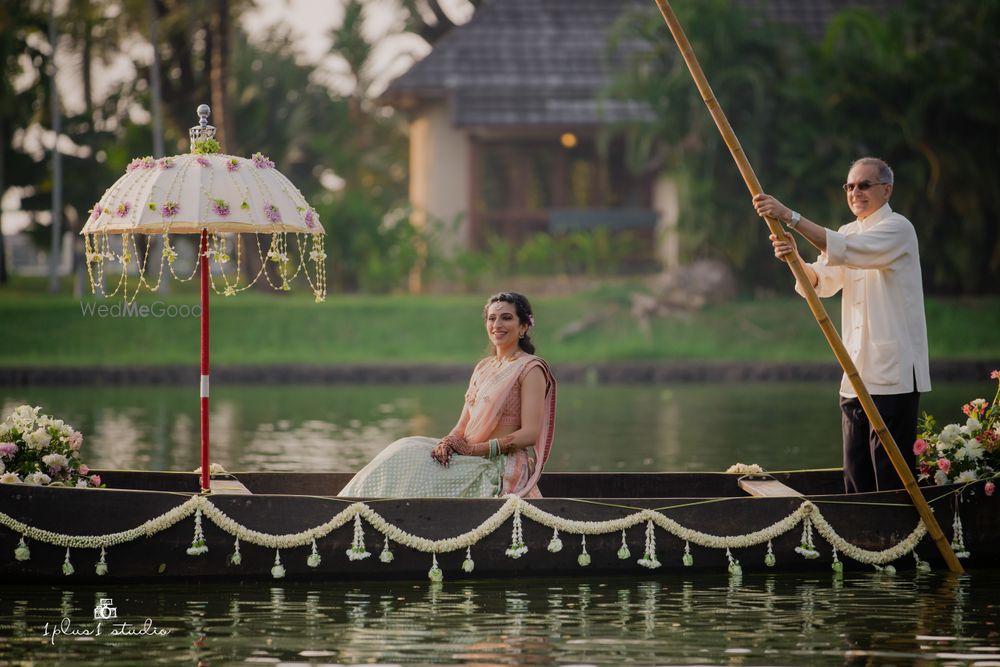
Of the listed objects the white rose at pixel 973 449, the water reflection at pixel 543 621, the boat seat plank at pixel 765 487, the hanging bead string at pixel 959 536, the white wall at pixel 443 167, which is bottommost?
the water reflection at pixel 543 621

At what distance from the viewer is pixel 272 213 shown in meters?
8.33

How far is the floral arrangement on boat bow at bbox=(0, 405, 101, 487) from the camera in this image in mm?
8375

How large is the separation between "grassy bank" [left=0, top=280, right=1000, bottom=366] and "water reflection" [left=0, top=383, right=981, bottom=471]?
2.01 m

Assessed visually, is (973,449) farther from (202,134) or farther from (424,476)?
(202,134)

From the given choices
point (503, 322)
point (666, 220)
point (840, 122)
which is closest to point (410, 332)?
point (666, 220)

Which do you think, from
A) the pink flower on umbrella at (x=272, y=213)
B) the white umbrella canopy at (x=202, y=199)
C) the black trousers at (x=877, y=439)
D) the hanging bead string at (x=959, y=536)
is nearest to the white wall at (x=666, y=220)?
the black trousers at (x=877, y=439)

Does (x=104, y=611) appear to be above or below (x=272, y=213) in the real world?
below

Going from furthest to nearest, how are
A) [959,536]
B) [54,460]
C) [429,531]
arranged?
[959,536], [54,460], [429,531]

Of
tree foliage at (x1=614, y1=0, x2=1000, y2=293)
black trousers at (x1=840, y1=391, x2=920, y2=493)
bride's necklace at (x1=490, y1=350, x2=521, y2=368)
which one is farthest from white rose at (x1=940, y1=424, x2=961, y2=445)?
Result: tree foliage at (x1=614, y1=0, x2=1000, y2=293)

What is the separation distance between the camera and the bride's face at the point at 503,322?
28.3 ft

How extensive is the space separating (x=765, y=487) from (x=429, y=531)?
2220 millimetres

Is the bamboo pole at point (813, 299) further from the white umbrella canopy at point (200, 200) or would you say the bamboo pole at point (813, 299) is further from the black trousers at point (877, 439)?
the white umbrella canopy at point (200, 200)

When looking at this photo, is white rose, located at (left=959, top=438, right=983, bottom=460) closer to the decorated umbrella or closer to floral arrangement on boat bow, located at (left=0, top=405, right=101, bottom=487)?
the decorated umbrella

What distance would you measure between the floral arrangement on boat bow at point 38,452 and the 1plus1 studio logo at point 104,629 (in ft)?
3.36
